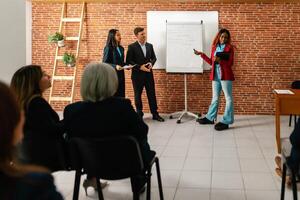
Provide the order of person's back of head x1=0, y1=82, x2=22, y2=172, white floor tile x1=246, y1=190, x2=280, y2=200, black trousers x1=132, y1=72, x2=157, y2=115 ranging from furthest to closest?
1. black trousers x1=132, y1=72, x2=157, y2=115
2. white floor tile x1=246, y1=190, x2=280, y2=200
3. person's back of head x1=0, y1=82, x2=22, y2=172

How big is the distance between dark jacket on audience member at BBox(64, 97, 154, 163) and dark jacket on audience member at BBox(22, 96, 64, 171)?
165mm

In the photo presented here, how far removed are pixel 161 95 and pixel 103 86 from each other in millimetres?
5208

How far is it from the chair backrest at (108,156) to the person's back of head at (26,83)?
49cm

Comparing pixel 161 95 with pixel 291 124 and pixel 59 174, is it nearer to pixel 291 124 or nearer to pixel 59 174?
pixel 291 124

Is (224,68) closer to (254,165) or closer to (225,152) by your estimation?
(225,152)

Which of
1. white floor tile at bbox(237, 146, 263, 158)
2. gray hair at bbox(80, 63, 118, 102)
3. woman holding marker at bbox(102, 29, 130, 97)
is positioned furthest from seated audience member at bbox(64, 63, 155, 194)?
woman holding marker at bbox(102, 29, 130, 97)

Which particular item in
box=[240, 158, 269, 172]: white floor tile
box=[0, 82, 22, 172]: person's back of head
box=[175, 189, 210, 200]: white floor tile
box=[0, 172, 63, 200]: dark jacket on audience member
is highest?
box=[0, 82, 22, 172]: person's back of head

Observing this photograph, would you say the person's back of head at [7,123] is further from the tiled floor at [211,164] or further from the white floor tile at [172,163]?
the white floor tile at [172,163]

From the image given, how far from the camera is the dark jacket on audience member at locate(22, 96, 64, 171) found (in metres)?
2.72

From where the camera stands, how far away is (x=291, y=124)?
266 inches

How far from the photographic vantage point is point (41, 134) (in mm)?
2762

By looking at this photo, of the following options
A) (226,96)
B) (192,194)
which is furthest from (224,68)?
(192,194)

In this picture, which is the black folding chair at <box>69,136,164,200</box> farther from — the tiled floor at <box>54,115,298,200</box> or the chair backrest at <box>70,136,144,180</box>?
the tiled floor at <box>54,115,298,200</box>

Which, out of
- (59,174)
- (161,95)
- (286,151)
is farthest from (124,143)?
(161,95)
